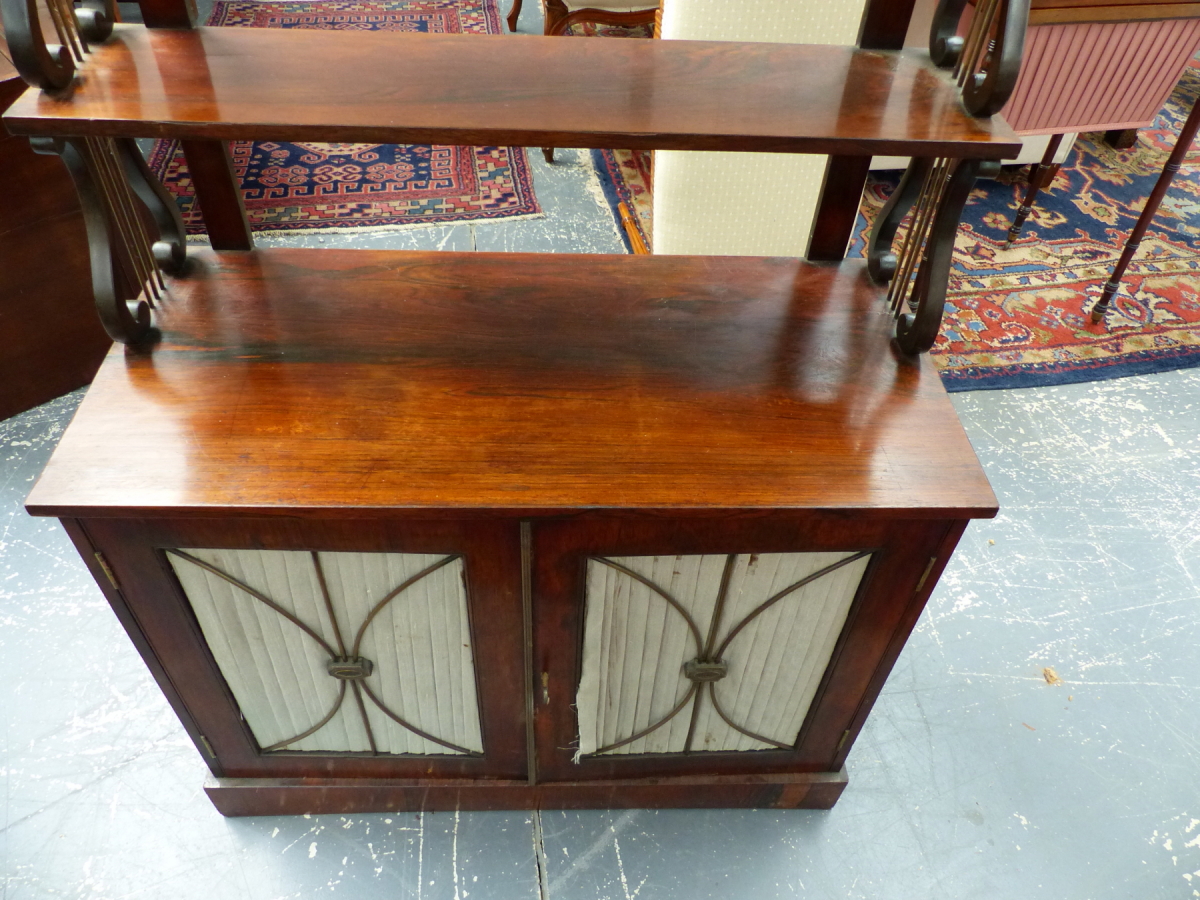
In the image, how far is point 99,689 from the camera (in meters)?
1.50

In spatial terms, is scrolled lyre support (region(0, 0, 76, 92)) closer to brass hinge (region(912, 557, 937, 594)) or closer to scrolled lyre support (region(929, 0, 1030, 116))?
scrolled lyre support (region(929, 0, 1030, 116))

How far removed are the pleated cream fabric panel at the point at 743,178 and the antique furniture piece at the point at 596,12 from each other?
133 centimetres

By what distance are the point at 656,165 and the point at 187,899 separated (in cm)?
150

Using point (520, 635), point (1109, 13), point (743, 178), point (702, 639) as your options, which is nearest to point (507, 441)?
point (520, 635)

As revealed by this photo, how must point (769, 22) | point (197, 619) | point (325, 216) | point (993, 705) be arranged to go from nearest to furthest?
point (197, 619) → point (769, 22) → point (993, 705) → point (325, 216)

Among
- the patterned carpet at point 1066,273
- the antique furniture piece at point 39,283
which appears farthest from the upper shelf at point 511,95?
the patterned carpet at point 1066,273

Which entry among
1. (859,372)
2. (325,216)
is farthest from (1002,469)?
(325,216)

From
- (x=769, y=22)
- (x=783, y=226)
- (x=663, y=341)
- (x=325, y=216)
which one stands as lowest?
(x=325, y=216)

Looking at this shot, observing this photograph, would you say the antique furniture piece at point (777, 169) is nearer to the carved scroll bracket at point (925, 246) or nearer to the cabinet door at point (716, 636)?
the carved scroll bracket at point (925, 246)

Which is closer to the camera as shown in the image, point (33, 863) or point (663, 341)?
point (663, 341)

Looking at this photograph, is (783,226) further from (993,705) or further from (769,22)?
(993,705)

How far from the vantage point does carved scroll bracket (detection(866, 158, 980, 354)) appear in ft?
3.36

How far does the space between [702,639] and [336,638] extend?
48 cm

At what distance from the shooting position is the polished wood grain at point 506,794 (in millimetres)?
1336
